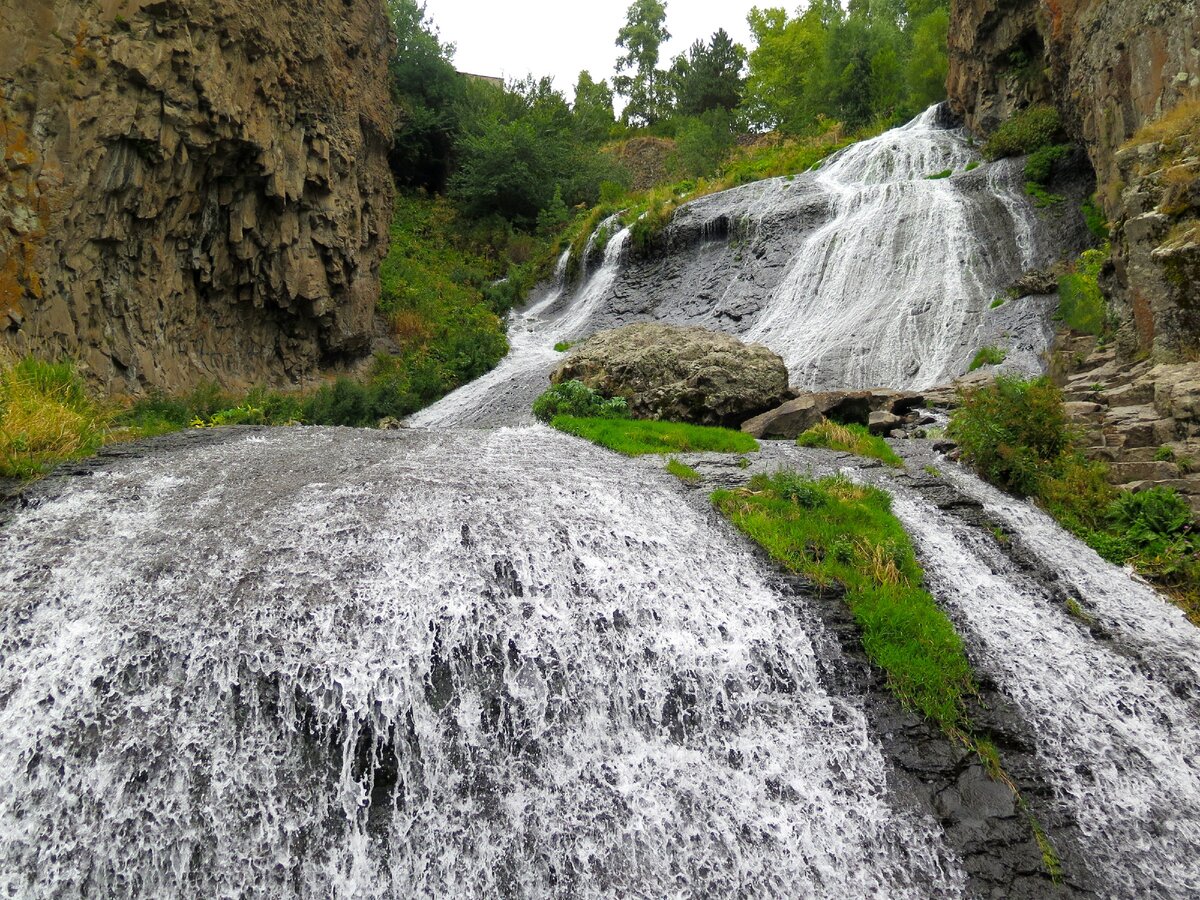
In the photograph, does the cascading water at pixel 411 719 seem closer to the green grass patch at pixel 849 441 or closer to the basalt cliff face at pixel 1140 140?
the green grass patch at pixel 849 441

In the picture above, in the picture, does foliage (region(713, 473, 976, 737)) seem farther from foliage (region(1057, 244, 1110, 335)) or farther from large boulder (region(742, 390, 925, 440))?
foliage (region(1057, 244, 1110, 335))

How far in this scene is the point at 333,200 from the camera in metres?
17.3

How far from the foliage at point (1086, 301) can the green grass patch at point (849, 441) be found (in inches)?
175

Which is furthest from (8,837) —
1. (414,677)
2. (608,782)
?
(608,782)

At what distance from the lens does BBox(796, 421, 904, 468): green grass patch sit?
9.88 meters

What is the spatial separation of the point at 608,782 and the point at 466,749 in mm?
1040

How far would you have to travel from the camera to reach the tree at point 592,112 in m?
35.8

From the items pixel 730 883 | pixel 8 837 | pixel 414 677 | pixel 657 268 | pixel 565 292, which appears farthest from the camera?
pixel 565 292

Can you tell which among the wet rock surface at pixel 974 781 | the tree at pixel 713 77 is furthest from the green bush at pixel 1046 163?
the tree at pixel 713 77

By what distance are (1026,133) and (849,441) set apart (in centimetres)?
1566

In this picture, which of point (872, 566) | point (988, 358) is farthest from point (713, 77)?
point (872, 566)

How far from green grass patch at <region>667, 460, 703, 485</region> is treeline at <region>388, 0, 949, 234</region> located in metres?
22.9

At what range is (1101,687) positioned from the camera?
5.60 meters

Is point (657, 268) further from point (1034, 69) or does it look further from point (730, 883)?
point (730, 883)
